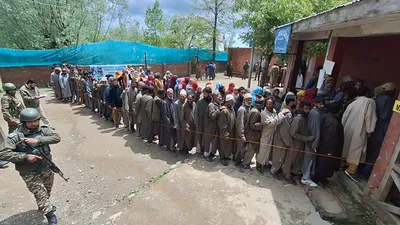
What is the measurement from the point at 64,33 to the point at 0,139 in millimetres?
13146

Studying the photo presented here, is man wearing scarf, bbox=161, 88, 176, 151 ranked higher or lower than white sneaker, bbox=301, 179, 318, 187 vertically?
higher

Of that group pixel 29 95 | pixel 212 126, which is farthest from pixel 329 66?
pixel 29 95

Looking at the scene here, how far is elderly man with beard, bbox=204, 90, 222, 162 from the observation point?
4.65 metres

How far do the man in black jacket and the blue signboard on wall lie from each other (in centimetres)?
515

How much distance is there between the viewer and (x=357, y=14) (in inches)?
127

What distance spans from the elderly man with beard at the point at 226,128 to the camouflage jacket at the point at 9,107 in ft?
15.4

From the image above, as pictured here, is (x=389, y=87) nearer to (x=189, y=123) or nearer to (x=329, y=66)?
(x=329, y=66)

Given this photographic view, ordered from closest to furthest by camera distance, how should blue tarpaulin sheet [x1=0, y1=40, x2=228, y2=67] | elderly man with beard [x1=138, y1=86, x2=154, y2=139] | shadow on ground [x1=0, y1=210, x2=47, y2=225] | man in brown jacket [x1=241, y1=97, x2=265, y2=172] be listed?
shadow on ground [x1=0, y1=210, x2=47, y2=225] < man in brown jacket [x1=241, y1=97, x2=265, y2=172] < elderly man with beard [x1=138, y1=86, x2=154, y2=139] < blue tarpaulin sheet [x1=0, y1=40, x2=228, y2=67]

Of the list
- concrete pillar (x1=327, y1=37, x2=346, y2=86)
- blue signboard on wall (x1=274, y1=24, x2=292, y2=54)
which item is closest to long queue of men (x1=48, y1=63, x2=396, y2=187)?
concrete pillar (x1=327, y1=37, x2=346, y2=86)

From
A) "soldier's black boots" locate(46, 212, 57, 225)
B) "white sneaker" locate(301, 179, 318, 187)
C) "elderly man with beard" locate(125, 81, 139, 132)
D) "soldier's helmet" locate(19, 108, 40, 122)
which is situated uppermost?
"soldier's helmet" locate(19, 108, 40, 122)

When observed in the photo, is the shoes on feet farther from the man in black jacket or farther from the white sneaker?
the man in black jacket

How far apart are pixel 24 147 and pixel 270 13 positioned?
867 cm

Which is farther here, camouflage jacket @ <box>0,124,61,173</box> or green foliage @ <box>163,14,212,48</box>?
green foliage @ <box>163,14,212,48</box>

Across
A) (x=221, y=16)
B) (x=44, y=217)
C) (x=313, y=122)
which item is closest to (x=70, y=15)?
(x=221, y=16)
